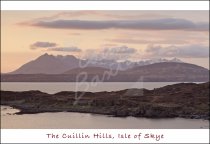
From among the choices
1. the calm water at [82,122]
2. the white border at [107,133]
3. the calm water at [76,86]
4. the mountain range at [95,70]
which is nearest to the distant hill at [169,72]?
Answer: the mountain range at [95,70]

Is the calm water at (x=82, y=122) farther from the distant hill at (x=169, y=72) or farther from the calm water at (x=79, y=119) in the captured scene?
the distant hill at (x=169, y=72)

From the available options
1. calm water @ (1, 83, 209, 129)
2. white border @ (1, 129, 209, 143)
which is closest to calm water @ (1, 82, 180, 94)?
calm water @ (1, 83, 209, 129)

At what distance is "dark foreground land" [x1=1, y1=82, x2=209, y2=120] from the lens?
729 cm

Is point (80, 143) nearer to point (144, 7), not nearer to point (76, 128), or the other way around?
point (76, 128)

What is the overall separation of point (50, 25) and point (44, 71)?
0.74 m

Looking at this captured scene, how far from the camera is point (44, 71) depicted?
24.2 ft

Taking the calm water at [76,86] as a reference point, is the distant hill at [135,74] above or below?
above

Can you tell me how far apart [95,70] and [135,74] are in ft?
2.05

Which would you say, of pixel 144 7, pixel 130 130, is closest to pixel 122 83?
pixel 130 130

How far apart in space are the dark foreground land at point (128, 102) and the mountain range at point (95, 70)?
0.70 feet

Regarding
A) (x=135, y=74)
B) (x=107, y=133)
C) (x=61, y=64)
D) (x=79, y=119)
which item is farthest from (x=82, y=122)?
(x=135, y=74)

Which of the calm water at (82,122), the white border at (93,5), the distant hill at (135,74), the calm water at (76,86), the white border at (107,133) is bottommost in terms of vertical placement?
the white border at (107,133)

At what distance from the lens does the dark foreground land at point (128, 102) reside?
729cm

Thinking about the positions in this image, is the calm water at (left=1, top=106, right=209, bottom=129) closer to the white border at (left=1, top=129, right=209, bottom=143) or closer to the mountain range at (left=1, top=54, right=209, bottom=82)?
the white border at (left=1, top=129, right=209, bottom=143)
